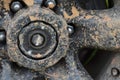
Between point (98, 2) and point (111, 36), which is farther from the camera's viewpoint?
point (98, 2)

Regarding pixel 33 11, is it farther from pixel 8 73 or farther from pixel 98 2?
pixel 98 2

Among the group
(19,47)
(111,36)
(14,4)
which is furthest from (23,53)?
(111,36)

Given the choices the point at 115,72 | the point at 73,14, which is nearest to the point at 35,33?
the point at 73,14

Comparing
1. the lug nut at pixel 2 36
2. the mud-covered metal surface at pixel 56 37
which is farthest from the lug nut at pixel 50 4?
the lug nut at pixel 2 36

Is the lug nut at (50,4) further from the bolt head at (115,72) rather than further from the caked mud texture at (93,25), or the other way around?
the bolt head at (115,72)

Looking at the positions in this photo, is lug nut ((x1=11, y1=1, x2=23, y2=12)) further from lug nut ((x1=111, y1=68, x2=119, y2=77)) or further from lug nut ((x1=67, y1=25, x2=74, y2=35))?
lug nut ((x1=111, y1=68, x2=119, y2=77))

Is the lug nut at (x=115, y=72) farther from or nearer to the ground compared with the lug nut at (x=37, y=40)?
nearer to the ground

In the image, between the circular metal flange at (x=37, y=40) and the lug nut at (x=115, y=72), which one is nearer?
the circular metal flange at (x=37, y=40)
